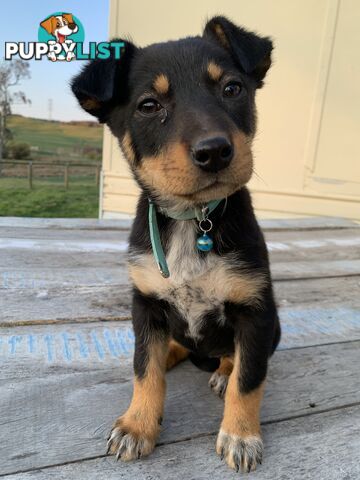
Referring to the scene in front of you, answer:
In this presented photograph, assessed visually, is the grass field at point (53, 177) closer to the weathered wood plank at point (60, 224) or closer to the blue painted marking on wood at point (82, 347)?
the weathered wood plank at point (60, 224)

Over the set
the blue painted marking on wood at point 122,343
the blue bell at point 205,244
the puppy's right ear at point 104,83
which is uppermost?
Result: the puppy's right ear at point 104,83

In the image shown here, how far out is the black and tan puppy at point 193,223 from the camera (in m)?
1.71

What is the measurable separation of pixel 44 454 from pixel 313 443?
100 centimetres

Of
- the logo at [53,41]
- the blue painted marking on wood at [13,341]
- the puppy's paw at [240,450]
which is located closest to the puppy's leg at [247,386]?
the puppy's paw at [240,450]

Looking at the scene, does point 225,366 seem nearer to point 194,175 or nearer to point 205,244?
point 205,244

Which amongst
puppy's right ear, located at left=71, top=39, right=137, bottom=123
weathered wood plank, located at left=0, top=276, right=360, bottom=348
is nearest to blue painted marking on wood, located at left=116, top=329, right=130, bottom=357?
weathered wood plank, located at left=0, top=276, right=360, bottom=348

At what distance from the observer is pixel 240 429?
1.76 meters

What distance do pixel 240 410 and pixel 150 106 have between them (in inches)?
50.5

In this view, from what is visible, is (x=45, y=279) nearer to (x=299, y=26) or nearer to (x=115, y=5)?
(x=115, y=5)

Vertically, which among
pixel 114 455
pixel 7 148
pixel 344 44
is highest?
pixel 344 44

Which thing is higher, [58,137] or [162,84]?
[162,84]

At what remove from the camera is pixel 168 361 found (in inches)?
92.0

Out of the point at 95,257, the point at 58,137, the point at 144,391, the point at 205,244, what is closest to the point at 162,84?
the point at 205,244

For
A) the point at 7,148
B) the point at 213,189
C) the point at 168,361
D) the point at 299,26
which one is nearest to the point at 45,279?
the point at 168,361
